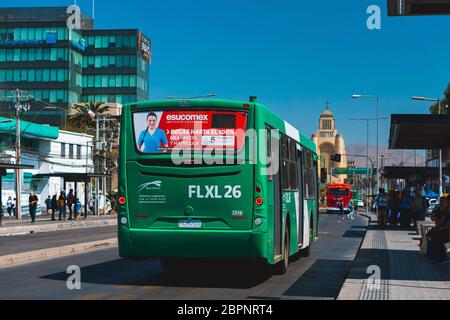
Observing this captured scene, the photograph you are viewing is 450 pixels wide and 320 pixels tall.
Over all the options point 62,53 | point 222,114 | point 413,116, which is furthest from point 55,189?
point 222,114

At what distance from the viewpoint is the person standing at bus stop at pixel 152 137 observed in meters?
13.2

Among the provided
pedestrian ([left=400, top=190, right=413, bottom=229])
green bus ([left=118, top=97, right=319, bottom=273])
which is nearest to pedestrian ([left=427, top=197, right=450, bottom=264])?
green bus ([left=118, top=97, right=319, bottom=273])

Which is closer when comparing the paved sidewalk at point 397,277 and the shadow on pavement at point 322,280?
the paved sidewalk at point 397,277

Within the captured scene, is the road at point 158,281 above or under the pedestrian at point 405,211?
under

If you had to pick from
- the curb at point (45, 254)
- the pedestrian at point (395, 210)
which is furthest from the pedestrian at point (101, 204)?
the curb at point (45, 254)

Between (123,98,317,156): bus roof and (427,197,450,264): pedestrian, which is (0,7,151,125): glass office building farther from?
(123,98,317,156): bus roof

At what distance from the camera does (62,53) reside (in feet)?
371

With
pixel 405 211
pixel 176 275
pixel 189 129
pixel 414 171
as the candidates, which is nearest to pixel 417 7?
pixel 189 129

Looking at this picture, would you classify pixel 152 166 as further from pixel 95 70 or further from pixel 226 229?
pixel 95 70

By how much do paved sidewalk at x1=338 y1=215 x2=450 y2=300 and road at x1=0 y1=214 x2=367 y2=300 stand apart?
1.53 ft

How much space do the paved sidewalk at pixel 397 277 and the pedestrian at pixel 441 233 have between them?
26cm

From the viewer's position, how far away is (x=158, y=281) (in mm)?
13984

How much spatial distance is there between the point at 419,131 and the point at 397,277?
29.9 ft

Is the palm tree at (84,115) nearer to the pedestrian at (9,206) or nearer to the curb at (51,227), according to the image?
the pedestrian at (9,206)
